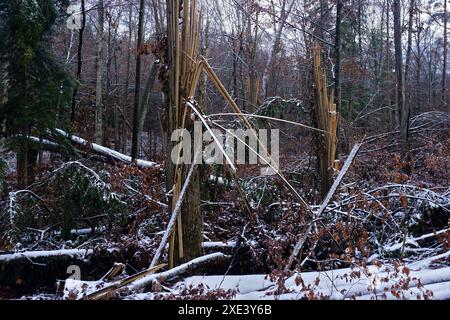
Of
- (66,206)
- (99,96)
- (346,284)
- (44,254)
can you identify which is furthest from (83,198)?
(99,96)

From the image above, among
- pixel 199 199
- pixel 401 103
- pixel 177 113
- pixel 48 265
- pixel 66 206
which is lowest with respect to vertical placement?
pixel 48 265

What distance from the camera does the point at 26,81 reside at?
6.36 m

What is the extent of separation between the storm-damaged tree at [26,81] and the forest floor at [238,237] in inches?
Answer: 25.3

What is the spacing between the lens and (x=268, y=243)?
394cm

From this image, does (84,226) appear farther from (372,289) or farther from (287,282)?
(372,289)

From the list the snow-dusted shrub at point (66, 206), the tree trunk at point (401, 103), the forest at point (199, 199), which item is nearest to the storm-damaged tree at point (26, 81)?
the forest at point (199, 199)

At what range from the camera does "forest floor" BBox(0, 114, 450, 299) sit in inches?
111

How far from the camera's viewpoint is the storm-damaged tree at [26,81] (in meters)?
6.14

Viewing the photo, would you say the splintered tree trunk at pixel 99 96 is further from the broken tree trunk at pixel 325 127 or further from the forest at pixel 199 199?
the broken tree trunk at pixel 325 127

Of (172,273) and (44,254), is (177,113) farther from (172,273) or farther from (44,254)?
(44,254)

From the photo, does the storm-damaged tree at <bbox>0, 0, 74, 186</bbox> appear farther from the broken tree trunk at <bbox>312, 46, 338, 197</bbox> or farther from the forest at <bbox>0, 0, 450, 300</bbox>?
the broken tree trunk at <bbox>312, 46, 338, 197</bbox>

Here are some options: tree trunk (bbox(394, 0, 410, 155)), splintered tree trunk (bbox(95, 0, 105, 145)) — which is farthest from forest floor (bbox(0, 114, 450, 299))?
splintered tree trunk (bbox(95, 0, 105, 145))

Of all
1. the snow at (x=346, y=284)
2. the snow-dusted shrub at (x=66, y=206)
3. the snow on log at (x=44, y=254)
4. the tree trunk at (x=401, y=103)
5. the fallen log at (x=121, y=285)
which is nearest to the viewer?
the fallen log at (x=121, y=285)

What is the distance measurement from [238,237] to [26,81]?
13.8 ft
